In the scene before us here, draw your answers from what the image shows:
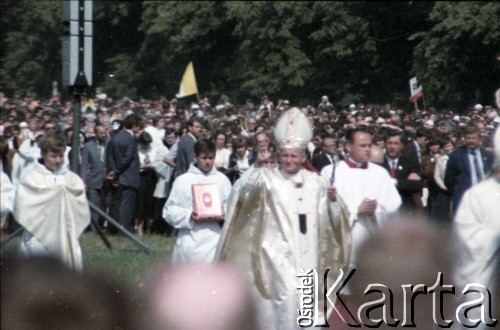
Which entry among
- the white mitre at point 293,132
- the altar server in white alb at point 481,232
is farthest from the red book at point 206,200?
the altar server in white alb at point 481,232

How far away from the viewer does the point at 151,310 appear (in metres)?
9.26

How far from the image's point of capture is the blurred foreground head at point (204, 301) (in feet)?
28.6

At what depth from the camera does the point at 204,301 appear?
9.25 metres

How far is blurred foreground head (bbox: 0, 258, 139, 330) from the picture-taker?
8492 mm

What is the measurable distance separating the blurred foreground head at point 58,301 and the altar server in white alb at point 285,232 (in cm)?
103

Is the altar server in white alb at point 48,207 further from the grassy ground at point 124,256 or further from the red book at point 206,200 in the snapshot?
the red book at point 206,200

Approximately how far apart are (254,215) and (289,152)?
19.6 inches

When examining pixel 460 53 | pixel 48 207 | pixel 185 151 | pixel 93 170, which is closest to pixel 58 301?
pixel 48 207

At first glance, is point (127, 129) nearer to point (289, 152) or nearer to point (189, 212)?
point (189, 212)

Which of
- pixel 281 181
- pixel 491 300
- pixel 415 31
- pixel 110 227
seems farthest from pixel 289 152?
pixel 110 227

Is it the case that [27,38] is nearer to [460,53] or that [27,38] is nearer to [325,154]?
[325,154]

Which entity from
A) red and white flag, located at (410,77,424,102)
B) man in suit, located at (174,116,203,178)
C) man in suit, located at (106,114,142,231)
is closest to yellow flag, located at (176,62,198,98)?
man in suit, located at (106,114,142,231)

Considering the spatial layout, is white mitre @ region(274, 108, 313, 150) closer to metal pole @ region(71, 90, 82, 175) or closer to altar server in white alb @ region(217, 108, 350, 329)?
altar server in white alb @ region(217, 108, 350, 329)

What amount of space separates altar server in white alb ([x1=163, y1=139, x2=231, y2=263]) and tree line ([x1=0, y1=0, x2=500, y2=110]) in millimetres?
1767
